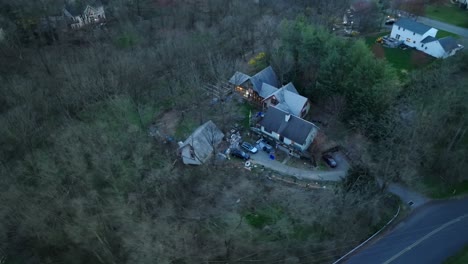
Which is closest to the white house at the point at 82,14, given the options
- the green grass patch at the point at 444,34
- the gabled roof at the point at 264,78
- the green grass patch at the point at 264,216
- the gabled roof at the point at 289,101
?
the gabled roof at the point at 264,78

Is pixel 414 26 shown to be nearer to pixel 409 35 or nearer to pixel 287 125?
pixel 409 35

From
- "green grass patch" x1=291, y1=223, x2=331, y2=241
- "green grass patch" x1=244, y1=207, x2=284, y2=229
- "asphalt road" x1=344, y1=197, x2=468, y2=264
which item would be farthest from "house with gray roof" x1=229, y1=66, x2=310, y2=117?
"asphalt road" x1=344, y1=197, x2=468, y2=264

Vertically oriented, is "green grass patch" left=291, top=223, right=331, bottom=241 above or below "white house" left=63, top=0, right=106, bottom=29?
below

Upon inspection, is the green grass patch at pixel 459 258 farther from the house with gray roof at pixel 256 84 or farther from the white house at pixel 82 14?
the white house at pixel 82 14

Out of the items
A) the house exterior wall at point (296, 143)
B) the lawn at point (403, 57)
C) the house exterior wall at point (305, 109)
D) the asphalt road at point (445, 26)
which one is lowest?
the house exterior wall at point (296, 143)

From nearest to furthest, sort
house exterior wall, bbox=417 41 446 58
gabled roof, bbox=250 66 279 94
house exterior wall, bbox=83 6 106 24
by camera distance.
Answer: gabled roof, bbox=250 66 279 94 → house exterior wall, bbox=417 41 446 58 → house exterior wall, bbox=83 6 106 24

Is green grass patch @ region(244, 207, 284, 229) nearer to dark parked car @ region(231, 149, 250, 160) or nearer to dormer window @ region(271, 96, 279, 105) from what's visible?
dark parked car @ region(231, 149, 250, 160)
